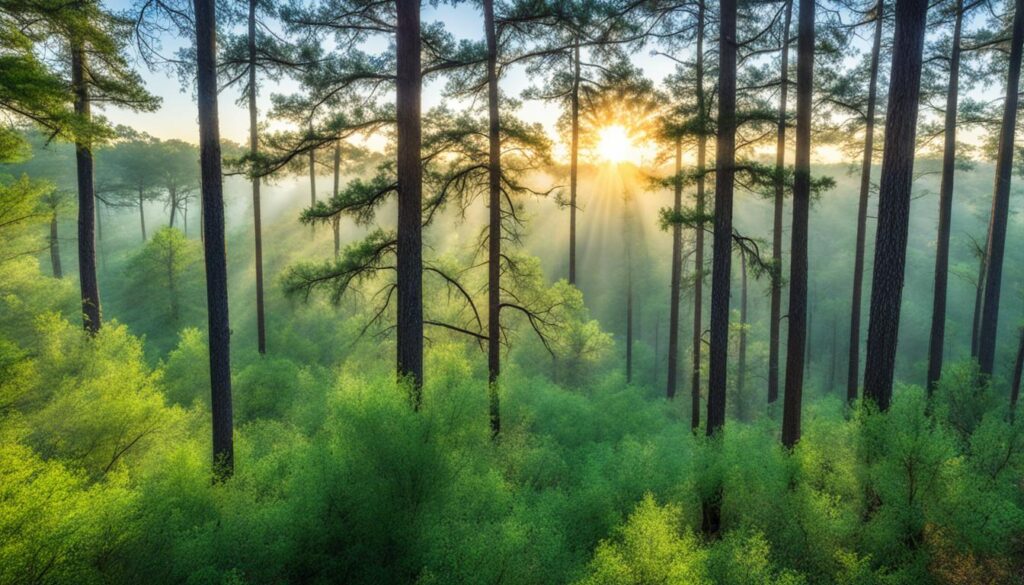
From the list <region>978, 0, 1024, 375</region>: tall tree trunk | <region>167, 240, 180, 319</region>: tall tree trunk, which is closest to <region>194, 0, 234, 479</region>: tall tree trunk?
<region>167, 240, 180, 319</region>: tall tree trunk

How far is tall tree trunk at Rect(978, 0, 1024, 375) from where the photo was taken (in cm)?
1116

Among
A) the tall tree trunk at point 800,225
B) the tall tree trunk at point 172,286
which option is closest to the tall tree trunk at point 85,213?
the tall tree trunk at point 172,286

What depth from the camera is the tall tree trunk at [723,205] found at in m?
7.45

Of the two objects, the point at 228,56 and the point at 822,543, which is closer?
the point at 822,543

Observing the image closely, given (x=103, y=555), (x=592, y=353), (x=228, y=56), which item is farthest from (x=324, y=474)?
(x=592, y=353)

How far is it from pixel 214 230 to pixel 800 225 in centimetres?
1011

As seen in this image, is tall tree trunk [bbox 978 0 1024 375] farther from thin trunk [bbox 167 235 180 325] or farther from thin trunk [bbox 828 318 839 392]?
thin trunk [bbox 828 318 839 392]

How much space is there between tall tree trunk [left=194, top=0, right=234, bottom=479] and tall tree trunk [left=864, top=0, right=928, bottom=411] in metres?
9.99

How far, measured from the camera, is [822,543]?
4836mm

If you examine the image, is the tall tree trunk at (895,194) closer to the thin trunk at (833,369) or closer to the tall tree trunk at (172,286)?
the tall tree trunk at (172,286)

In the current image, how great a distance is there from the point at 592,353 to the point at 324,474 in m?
16.0

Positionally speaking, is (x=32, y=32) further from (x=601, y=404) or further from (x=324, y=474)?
(x=601, y=404)

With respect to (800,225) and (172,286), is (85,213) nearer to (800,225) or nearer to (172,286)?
(172,286)

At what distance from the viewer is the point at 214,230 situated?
272 inches
